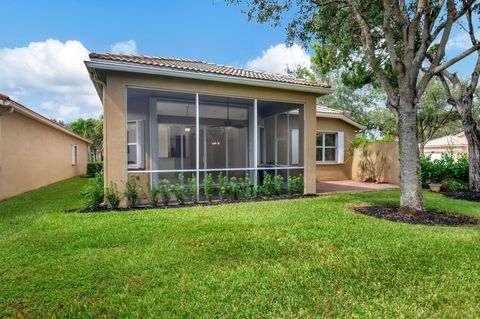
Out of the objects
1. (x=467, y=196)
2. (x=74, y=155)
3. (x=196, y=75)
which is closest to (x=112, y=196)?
(x=196, y=75)

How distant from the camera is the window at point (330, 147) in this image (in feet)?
48.6

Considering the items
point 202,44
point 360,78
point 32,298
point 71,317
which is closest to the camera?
point 71,317

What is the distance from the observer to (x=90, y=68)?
278 inches

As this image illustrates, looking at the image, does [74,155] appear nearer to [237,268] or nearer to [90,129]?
[90,129]

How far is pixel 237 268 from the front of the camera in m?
3.76

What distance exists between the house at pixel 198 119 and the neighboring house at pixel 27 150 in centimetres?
400

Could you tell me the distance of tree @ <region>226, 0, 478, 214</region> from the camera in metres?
6.68

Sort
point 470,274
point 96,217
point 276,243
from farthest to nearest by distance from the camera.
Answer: point 96,217 < point 276,243 < point 470,274

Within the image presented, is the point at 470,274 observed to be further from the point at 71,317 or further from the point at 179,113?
the point at 179,113

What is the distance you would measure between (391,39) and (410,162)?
306 cm

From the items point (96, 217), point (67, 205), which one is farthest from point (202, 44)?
point (96, 217)

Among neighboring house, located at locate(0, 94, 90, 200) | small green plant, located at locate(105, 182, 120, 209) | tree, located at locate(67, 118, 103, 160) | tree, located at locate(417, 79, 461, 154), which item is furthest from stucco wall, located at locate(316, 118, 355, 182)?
tree, located at locate(67, 118, 103, 160)

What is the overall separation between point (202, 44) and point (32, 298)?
1707cm

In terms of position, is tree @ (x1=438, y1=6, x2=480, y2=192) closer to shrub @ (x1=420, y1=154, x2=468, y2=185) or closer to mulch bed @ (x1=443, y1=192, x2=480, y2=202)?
shrub @ (x1=420, y1=154, x2=468, y2=185)
